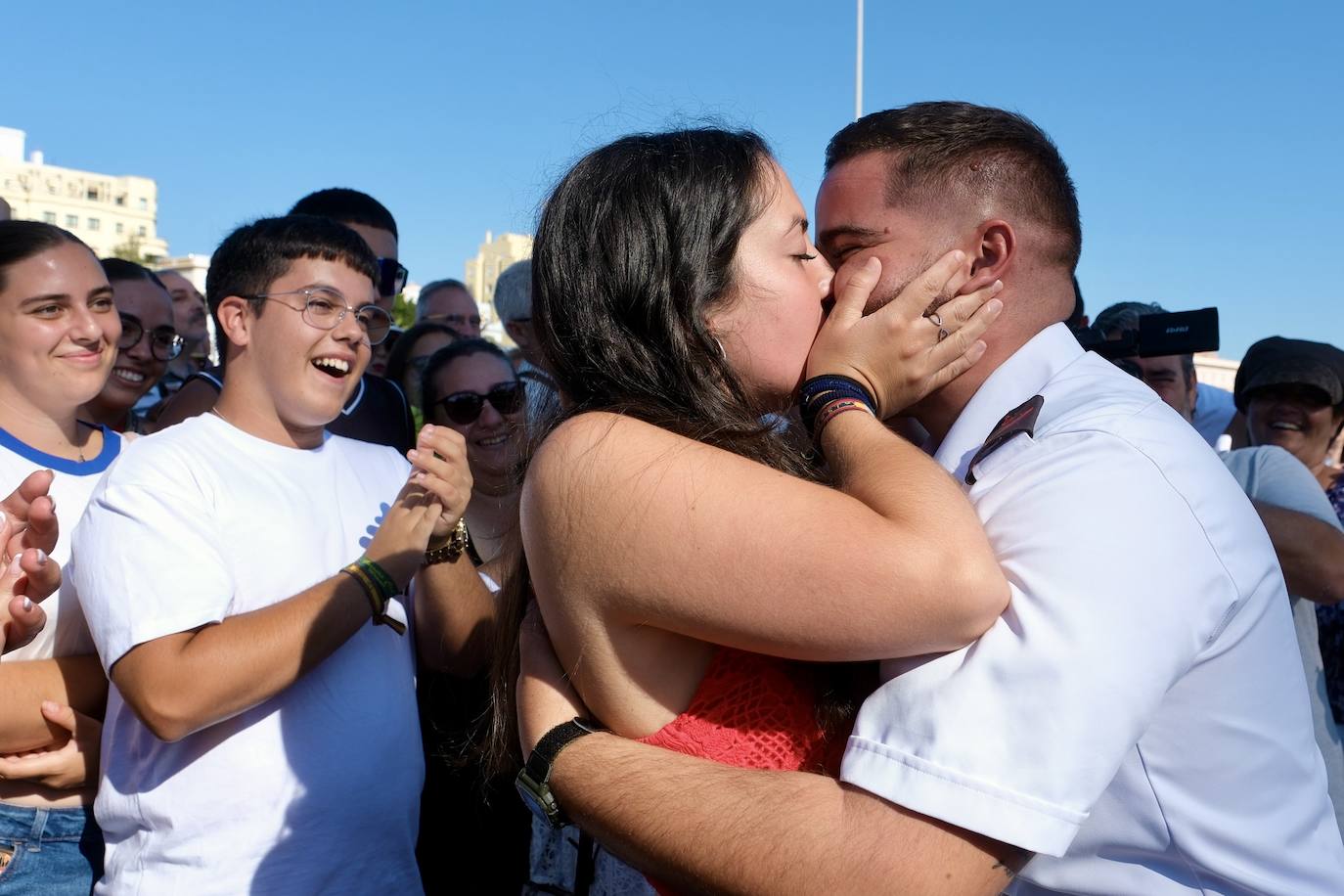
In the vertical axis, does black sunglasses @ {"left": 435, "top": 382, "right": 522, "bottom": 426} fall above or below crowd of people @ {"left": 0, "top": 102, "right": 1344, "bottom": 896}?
below

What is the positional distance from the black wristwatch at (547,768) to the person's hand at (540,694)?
0.07 feet

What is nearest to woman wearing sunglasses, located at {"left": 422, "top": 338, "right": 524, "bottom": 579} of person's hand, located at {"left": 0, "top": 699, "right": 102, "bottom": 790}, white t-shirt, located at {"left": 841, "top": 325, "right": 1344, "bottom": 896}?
person's hand, located at {"left": 0, "top": 699, "right": 102, "bottom": 790}

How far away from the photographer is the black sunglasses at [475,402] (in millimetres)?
4680

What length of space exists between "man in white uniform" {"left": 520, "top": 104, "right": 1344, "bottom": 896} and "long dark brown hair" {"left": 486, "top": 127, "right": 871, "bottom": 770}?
0.43m

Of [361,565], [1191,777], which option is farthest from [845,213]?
[361,565]

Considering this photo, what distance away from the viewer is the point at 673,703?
1729 mm

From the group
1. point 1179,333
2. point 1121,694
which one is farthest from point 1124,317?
point 1121,694

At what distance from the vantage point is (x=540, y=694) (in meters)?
1.88

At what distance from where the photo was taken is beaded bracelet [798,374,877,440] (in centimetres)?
171

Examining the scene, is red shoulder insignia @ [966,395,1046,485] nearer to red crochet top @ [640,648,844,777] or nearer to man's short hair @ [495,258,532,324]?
red crochet top @ [640,648,844,777]

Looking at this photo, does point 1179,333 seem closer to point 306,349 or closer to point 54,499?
point 306,349

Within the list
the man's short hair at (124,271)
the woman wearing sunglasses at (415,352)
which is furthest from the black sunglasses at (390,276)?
the man's short hair at (124,271)

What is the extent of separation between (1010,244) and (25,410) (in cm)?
276

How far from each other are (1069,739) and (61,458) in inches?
112
